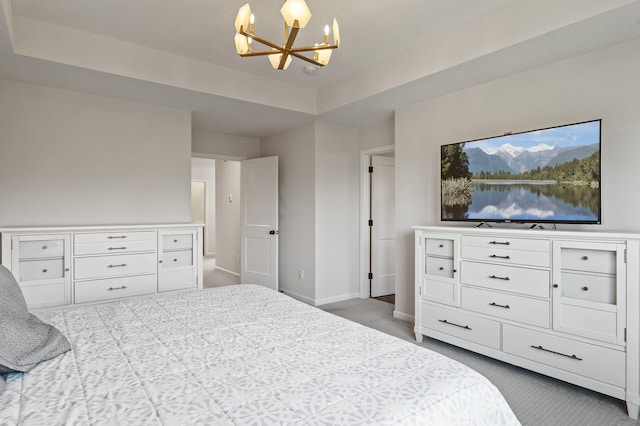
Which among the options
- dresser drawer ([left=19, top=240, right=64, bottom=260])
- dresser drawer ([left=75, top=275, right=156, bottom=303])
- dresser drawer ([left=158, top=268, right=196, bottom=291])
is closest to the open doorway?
dresser drawer ([left=158, top=268, right=196, bottom=291])

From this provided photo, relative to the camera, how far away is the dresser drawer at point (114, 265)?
3152 mm

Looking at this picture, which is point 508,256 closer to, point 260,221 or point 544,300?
point 544,300

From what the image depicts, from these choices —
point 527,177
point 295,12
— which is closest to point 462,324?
point 527,177

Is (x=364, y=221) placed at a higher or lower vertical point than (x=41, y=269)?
higher

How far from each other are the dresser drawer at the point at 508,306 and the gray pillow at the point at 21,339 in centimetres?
270

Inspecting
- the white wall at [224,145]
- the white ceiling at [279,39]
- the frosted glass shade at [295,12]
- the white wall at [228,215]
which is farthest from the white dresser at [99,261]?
the white wall at [228,215]

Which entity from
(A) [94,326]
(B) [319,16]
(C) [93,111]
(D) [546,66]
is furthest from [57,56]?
(D) [546,66]

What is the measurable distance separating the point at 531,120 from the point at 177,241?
11.2 ft

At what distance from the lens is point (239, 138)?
5.61 metres

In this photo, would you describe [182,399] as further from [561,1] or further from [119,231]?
[561,1]

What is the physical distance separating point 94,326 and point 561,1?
327cm

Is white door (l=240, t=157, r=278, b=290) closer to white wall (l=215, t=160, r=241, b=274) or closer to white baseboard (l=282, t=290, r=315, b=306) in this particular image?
white baseboard (l=282, t=290, r=315, b=306)

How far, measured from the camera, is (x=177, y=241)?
365 centimetres

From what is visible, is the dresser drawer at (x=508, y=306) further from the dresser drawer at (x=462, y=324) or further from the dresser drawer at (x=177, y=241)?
the dresser drawer at (x=177, y=241)
